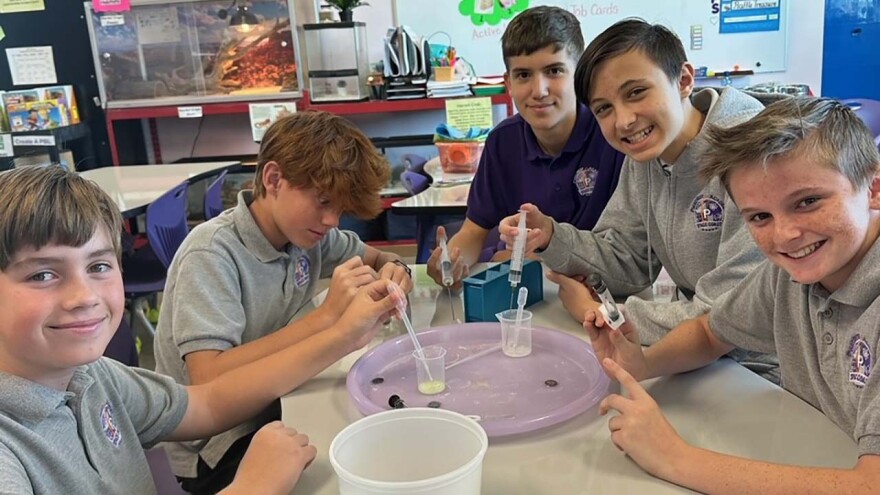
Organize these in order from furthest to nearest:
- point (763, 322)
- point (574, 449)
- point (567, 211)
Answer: point (567, 211) < point (763, 322) < point (574, 449)

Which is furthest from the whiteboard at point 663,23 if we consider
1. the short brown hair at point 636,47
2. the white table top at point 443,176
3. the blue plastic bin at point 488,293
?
the blue plastic bin at point 488,293

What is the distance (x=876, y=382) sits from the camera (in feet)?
2.67

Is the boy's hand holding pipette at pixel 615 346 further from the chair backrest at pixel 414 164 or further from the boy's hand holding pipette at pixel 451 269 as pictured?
the chair backrest at pixel 414 164

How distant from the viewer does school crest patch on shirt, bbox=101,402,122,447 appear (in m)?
0.95

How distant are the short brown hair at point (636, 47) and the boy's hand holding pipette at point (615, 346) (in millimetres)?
569

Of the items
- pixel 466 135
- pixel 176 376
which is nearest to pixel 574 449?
pixel 176 376

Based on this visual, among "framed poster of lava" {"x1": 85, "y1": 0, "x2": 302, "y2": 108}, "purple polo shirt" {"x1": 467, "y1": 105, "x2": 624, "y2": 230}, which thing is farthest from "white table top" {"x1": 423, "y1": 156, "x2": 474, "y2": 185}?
"framed poster of lava" {"x1": 85, "y1": 0, "x2": 302, "y2": 108}

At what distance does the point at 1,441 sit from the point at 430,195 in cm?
201

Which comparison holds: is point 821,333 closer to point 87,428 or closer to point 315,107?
point 87,428

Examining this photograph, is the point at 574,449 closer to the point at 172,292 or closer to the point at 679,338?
the point at 679,338

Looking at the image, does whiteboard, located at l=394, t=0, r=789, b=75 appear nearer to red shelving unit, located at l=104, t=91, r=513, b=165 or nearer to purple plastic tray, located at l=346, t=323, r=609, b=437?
red shelving unit, located at l=104, t=91, r=513, b=165

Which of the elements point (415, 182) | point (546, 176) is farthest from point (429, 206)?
point (546, 176)

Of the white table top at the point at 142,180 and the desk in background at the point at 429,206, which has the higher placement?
the white table top at the point at 142,180

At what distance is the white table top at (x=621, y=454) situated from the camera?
2.79 ft
